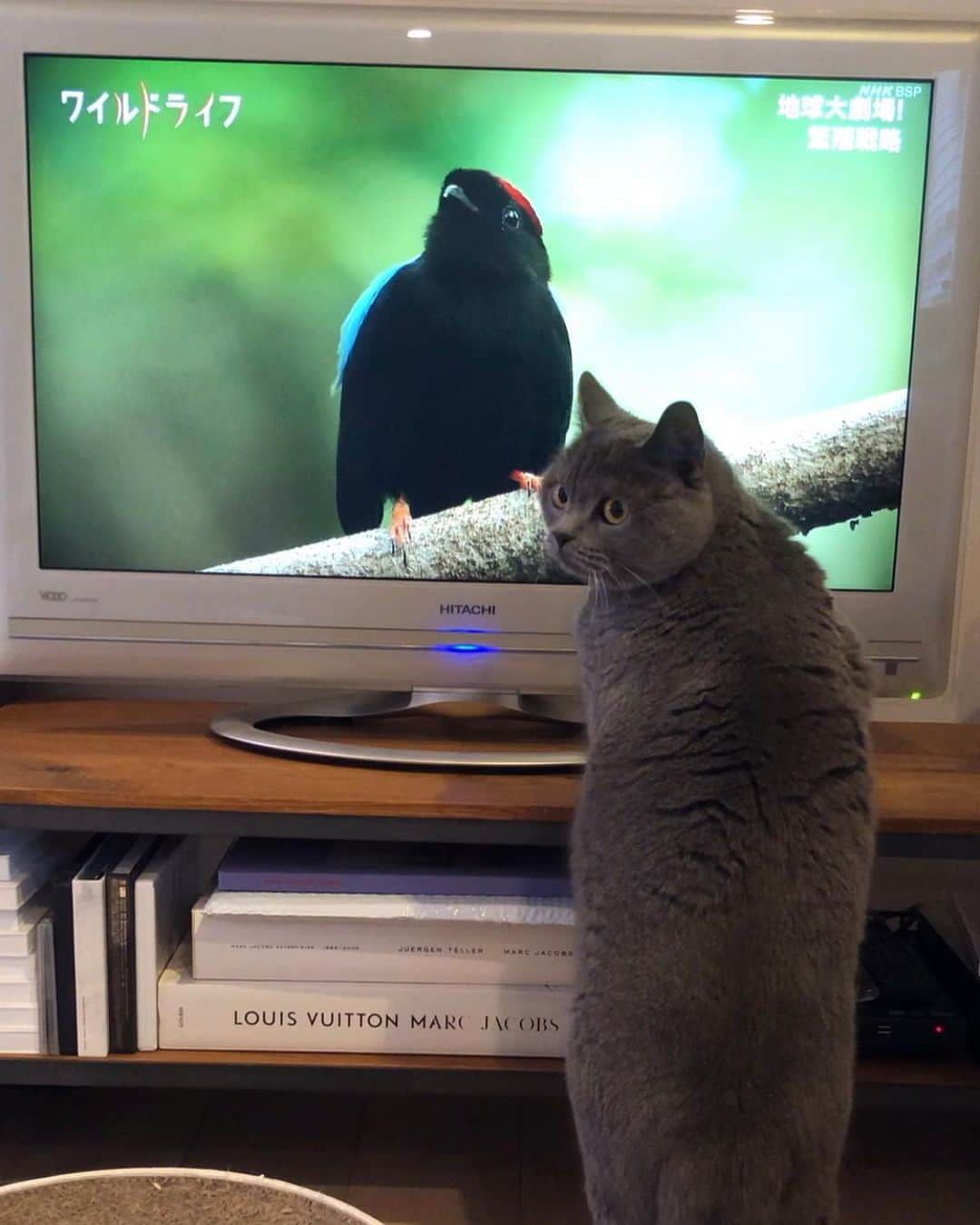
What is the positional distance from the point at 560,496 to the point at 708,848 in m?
0.35

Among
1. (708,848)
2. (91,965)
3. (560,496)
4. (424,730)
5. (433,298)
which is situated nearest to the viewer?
(708,848)

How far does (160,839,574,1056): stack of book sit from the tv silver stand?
128 millimetres

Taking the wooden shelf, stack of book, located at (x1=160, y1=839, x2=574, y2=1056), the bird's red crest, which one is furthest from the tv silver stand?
the bird's red crest

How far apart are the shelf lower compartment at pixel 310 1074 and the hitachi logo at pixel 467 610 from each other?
491 mm

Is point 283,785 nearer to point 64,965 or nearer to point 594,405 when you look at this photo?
point 64,965

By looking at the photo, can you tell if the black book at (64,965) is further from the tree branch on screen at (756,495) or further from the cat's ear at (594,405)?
the cat's ear at (594,405)

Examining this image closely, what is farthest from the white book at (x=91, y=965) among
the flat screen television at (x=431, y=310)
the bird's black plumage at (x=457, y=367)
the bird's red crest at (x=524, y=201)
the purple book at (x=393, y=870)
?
the bird's red crest at (x=524, y=201)

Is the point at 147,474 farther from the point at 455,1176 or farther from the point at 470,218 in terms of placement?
the point at 455,1176

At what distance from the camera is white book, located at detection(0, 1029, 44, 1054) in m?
1.12

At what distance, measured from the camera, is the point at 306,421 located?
4.04 ft

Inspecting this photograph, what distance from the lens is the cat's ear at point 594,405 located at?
104 centimetres

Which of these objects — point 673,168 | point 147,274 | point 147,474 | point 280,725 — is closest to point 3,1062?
point 280,725

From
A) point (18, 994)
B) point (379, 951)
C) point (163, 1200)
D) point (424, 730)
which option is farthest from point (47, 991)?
point (424, 730)

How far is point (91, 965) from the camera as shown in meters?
1.11
